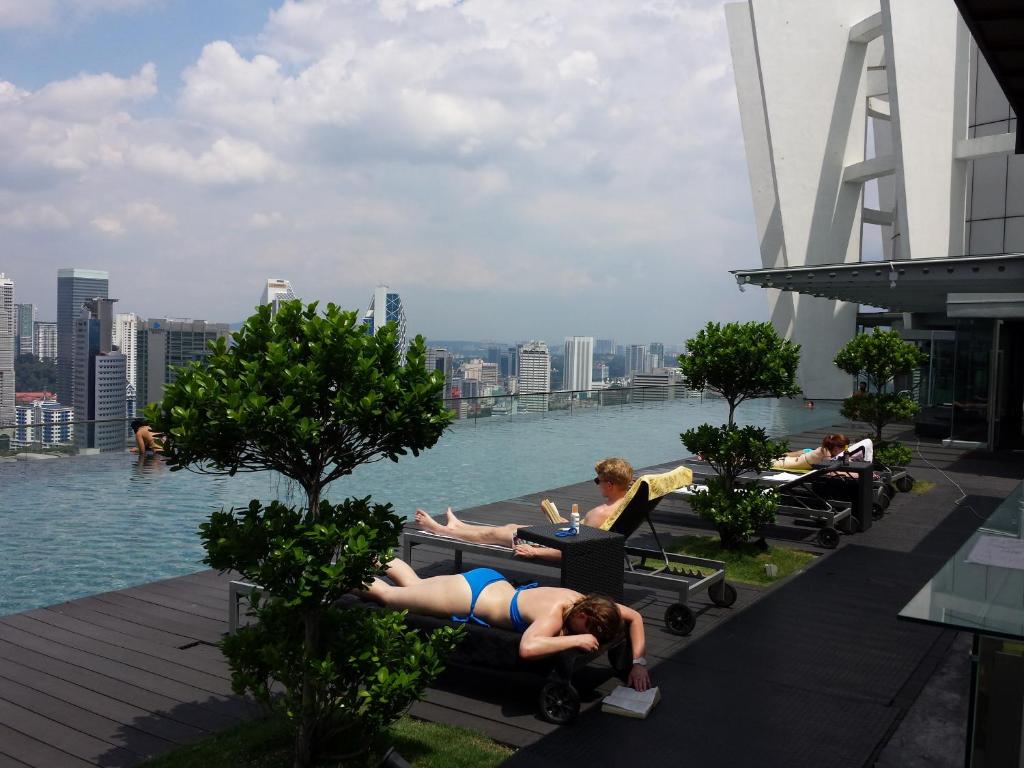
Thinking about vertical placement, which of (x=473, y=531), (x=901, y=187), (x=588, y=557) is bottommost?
(x=473, y=531)

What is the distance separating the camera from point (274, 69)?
12914 mm

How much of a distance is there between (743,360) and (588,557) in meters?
3.25

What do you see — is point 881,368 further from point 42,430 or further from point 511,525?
point 42,430

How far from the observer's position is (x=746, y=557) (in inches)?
312

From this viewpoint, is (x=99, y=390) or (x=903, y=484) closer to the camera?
(x=903, y=484)

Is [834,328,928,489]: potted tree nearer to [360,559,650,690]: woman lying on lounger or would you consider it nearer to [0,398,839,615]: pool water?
[0,398,839,615]: pool water

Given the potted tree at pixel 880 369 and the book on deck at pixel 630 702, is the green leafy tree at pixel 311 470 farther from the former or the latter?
the potted tree at pixel 880 369

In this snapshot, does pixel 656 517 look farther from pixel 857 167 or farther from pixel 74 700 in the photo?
pixel 857 167

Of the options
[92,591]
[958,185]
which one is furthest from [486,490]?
[958,185]

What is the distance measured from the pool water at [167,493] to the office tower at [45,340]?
95792mm

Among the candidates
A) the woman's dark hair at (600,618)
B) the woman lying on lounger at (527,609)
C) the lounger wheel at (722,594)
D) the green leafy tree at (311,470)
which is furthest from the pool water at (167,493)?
the lounger wheel at (722,594)

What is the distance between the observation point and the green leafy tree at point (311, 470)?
3127mm

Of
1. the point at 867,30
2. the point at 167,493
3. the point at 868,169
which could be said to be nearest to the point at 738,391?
the point at 167,493

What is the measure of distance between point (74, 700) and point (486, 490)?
715 cm
